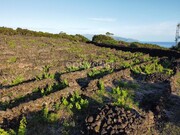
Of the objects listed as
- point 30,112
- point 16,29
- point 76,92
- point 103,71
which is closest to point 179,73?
point 103,71

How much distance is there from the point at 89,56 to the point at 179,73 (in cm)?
1075

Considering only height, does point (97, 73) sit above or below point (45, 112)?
above

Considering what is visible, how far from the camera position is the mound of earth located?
37.1 ft

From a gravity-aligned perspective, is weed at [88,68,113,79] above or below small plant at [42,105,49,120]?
above

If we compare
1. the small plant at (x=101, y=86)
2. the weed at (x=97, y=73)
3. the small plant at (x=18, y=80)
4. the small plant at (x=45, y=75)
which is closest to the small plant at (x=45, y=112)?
the small plant at (x=101, y=86)

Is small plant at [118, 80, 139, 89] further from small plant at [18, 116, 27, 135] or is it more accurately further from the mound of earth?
small plant at [18, 116, 27, 135]

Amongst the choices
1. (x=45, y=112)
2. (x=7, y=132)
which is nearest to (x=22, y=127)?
(x=7, y=132)

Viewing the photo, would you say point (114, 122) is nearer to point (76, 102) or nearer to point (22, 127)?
point (22, 127)

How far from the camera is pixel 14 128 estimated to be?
12672 millimetres

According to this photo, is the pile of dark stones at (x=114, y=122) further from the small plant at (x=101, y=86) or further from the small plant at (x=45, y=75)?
the small plant at (x=45, y=75)

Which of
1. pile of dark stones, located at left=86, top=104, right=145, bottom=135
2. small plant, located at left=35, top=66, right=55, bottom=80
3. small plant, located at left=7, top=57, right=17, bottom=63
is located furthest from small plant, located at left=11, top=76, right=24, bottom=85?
pile of dark stones, located at left=86, top=104, right=145, bottom=135

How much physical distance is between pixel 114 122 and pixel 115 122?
0.12 feet

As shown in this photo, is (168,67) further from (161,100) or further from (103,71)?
(161,100)

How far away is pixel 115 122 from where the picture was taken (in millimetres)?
11594
